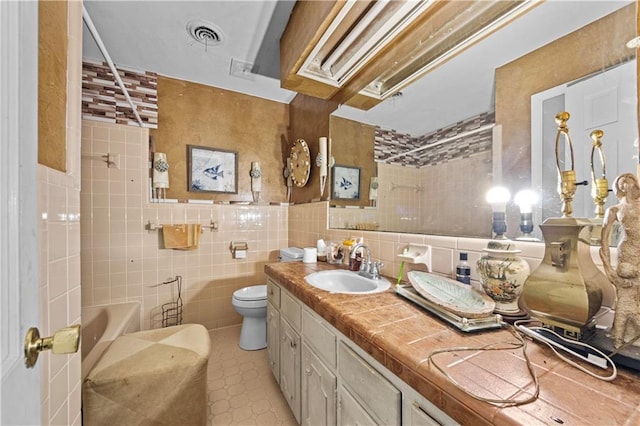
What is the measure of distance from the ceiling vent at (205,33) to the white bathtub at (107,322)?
2.14 meters

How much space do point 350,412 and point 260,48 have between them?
7.66ft

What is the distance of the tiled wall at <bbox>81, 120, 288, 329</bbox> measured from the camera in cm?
209

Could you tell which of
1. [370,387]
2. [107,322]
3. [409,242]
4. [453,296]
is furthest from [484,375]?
[107,322]

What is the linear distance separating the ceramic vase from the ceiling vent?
215 centimetres

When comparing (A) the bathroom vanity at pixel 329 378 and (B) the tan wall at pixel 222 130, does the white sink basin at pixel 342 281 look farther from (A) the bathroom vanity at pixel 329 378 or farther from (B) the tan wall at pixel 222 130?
(B) the tan wall at pixel 222 130

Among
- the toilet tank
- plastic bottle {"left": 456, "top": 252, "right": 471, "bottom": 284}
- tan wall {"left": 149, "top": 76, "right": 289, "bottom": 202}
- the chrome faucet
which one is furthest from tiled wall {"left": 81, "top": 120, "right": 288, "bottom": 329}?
plastic bottle {"left": 456, "top": 252, "right": 471, "bottom": 284}

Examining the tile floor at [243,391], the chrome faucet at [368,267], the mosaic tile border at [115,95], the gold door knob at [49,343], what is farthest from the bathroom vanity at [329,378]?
the mosaic tile border at [115,95]

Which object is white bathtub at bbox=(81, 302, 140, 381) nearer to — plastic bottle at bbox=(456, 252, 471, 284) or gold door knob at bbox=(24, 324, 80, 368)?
gold door knob at bbox=(24, 324, 80, 368)

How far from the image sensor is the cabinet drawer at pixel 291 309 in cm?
124

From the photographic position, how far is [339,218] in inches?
81.4

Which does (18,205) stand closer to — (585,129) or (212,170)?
(585,129)

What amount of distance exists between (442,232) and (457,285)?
390 mm

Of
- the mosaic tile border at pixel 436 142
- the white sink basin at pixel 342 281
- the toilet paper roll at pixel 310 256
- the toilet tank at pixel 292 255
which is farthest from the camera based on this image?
the toilet tank at pixel 292 255

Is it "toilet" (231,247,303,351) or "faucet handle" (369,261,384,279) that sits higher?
"faucet handle" (369,261,384,279)
